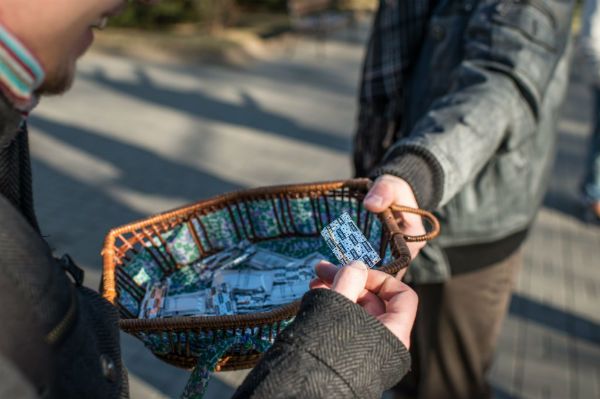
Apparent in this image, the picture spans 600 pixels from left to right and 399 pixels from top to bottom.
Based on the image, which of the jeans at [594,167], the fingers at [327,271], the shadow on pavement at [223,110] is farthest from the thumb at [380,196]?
the shadow on pavement at [223,110]

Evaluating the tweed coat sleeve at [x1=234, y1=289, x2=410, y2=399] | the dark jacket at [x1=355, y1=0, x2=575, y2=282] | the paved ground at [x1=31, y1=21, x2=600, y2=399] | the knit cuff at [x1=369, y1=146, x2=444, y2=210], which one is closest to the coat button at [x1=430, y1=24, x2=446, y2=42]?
the dark jacket at [x1=355, y1=0, x2=575, y2=282]

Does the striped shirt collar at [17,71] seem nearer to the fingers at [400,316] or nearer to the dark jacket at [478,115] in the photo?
the fingers at [400,316]

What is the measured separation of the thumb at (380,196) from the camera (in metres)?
1.42

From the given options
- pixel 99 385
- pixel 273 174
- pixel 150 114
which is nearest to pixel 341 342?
pixel 99 385

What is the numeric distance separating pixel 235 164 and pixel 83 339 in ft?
15.3

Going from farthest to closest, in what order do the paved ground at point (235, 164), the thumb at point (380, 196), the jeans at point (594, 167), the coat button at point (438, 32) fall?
the jeans at point (594, 167), the paved ground at point (235, 164), the coat button at point (438, 32), the thumb at point (380, 196)

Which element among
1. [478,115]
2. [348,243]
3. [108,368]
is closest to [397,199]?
[348,243]

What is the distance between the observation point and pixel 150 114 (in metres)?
6.73

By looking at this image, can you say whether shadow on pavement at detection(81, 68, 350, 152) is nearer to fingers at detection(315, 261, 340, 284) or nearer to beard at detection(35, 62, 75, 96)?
fingers at detection(315, 261, 340, 284)

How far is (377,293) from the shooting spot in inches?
44.4

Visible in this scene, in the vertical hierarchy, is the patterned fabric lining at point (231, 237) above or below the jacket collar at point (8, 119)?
below

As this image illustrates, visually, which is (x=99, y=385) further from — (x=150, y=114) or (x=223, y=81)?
(x=223, y=81)

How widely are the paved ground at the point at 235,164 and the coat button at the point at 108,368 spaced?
207 centimetres

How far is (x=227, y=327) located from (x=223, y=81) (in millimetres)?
7119
